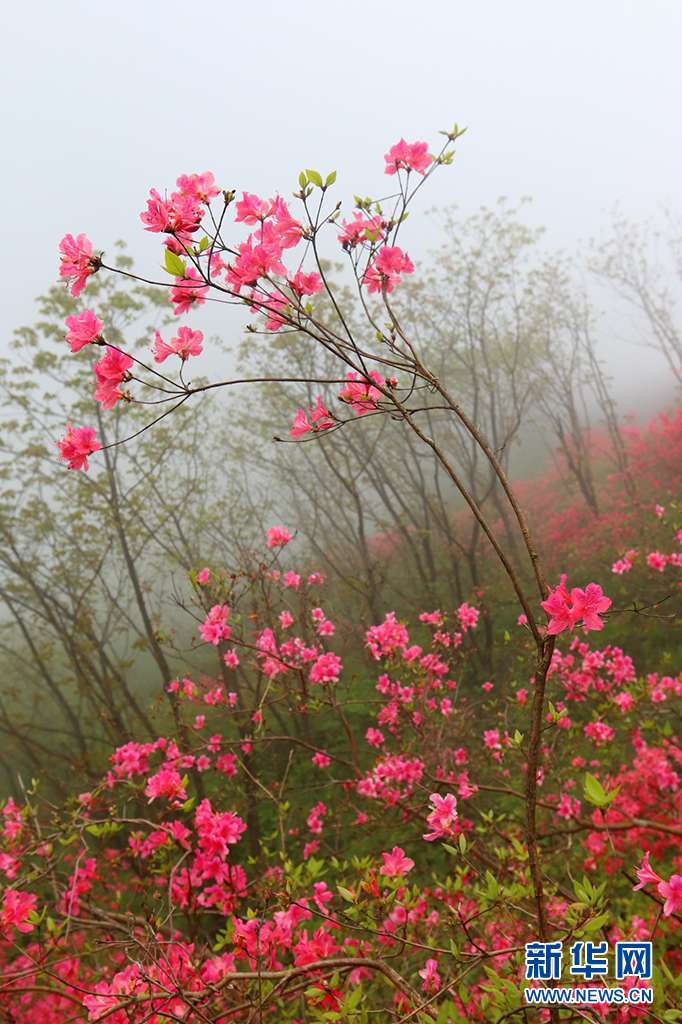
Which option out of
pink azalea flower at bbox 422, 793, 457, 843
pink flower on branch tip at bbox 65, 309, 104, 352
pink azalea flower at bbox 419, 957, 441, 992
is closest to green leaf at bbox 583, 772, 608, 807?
pink azalea flower at bbox 422, 793, 457, 843

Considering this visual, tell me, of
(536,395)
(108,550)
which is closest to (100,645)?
(108,550)

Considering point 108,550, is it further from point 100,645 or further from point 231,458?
Result: point 231,458

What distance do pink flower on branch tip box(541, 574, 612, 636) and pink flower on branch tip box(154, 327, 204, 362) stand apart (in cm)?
126

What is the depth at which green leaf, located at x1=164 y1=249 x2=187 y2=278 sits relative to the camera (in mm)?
1563

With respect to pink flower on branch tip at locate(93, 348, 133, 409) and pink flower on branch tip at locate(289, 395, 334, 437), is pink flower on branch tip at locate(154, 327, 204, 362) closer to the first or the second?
pink flower on branch tip at locate(93, 348, 133, 409)

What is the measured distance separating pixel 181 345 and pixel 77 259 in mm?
364

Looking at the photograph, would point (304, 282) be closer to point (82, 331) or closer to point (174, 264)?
point (174, 264)

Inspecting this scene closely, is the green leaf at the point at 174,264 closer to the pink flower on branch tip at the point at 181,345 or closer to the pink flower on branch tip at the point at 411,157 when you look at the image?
the pink flower on branch tip at the point at 181,345

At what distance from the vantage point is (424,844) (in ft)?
20.1

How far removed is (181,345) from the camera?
67.6 inches

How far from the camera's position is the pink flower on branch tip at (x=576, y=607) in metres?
1.40

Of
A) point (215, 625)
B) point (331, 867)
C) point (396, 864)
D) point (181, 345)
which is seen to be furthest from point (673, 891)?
point (215, 625)

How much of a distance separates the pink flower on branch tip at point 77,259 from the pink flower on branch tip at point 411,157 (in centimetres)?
129

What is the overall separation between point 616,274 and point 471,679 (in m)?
12.4
